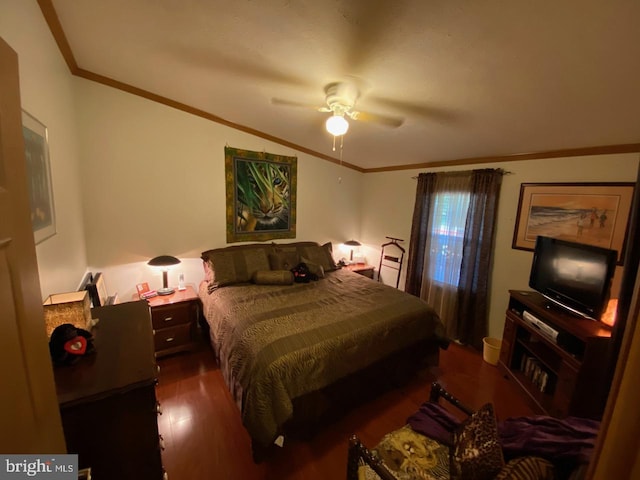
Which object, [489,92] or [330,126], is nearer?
[489,92]

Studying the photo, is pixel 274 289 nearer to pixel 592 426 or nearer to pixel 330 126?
pixel 330 126

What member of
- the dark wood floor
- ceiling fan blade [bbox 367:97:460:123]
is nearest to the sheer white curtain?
the dark wood floor

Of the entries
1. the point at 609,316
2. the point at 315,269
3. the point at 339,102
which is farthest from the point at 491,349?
the point at 339,102

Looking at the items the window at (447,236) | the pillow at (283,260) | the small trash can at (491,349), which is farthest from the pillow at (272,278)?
the small trash can at (491,349)

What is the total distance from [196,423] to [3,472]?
5.13ft

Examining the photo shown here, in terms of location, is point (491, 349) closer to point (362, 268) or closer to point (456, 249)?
point (456, 249)

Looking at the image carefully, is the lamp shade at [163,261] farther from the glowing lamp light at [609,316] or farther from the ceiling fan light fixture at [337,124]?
the glowing lamp light at [609,316]

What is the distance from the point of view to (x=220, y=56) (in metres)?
1.67

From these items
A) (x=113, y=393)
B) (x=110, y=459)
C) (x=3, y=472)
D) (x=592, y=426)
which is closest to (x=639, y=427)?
(x=592, y=426)

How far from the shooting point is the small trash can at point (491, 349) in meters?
2.63

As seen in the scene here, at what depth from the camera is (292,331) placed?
5.98ft

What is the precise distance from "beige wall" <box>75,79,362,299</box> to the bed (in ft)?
1.40

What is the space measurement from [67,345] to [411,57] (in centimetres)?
210

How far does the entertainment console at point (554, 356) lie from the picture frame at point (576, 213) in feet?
1.91
